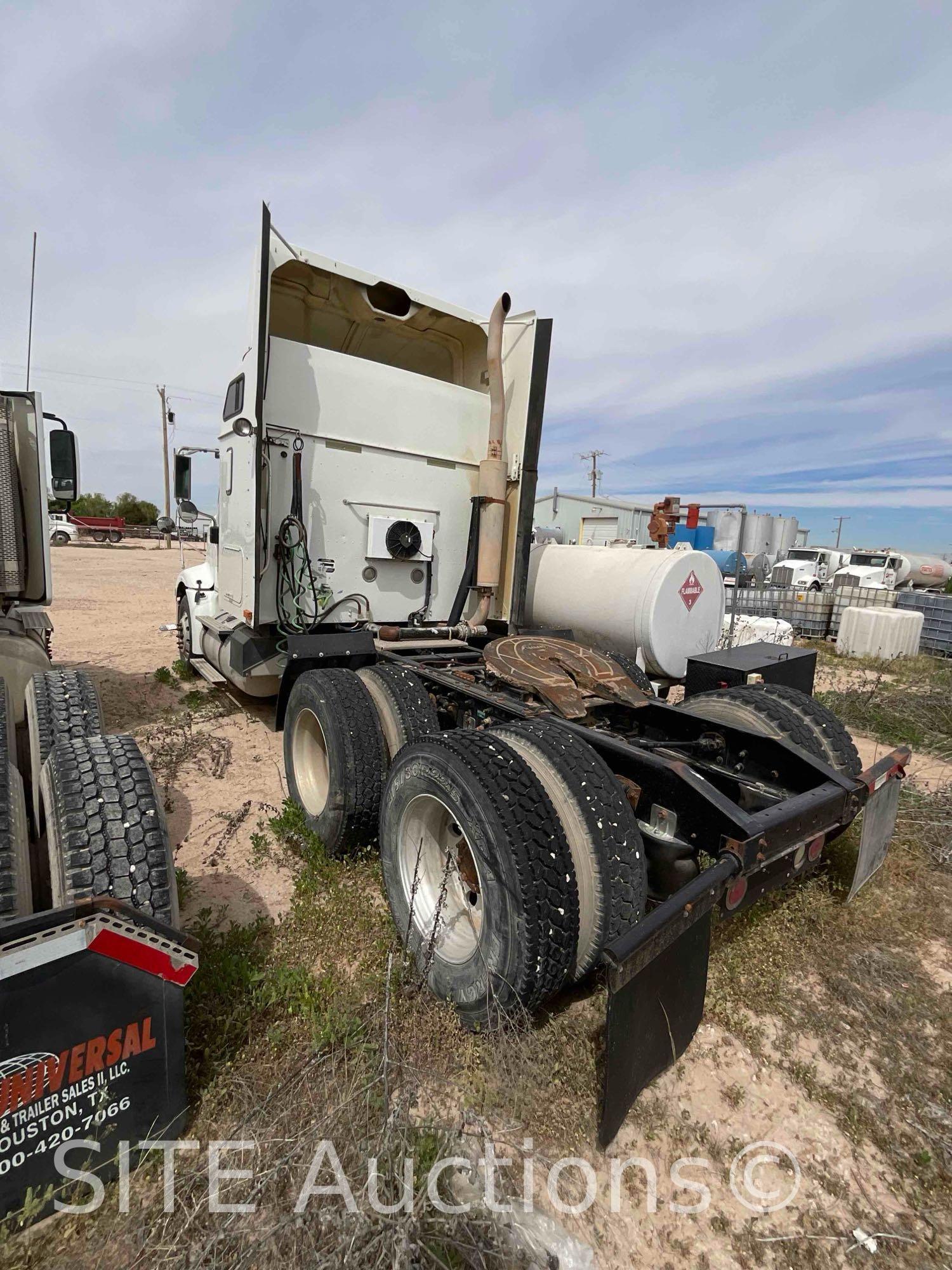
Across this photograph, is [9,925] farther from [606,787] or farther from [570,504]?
[570,504]

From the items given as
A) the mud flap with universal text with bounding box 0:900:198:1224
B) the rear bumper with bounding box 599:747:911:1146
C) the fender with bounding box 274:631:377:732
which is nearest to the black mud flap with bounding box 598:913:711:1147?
the rear bumper with bounding box 599:747:911:1146

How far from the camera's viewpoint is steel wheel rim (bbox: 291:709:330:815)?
158 inches

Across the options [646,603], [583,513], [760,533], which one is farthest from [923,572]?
[646,603]

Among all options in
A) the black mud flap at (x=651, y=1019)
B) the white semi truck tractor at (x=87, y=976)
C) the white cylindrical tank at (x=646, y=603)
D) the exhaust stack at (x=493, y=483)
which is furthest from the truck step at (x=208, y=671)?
the black mud flap at (x=651, y=1019)

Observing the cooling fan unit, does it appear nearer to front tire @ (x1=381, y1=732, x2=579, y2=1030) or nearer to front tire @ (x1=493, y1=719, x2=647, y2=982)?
front tire @ (x1=381, y1=732, x2=579, y2=1030)

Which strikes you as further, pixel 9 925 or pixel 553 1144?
pixel 553 1144

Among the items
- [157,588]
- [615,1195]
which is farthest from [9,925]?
[157,588]

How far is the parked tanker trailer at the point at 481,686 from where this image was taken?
6.88ft

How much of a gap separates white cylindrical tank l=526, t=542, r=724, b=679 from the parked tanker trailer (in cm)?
3

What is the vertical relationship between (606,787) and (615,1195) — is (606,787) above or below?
above

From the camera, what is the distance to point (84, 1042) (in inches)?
64.7

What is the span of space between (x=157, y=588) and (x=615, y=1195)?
1791 centimetres

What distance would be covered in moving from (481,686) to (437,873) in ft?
4.11

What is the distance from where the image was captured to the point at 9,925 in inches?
59.6
